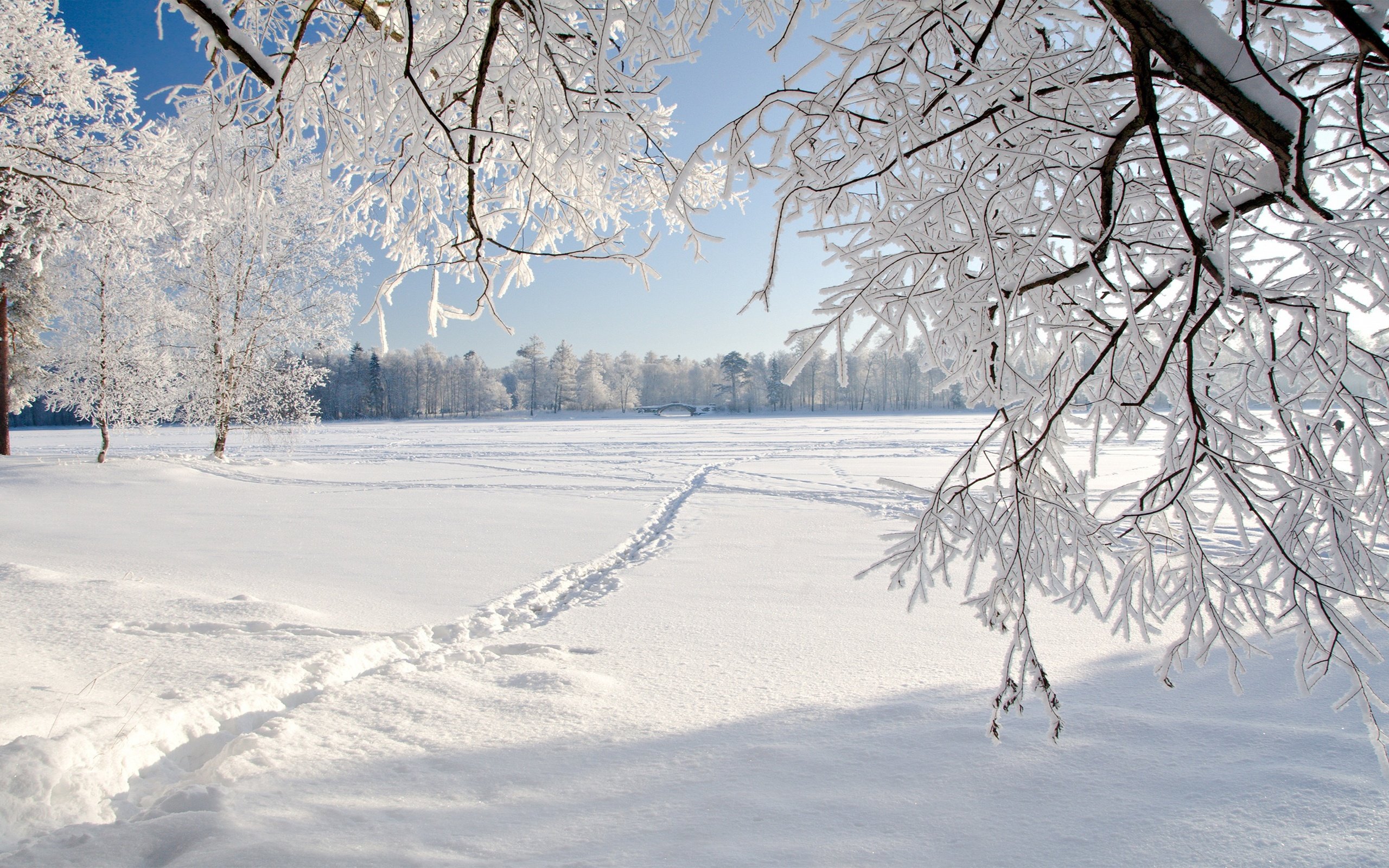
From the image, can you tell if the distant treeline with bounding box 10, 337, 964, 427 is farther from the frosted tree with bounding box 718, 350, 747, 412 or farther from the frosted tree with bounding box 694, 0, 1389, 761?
the frosted tree with bounding box 694, 0, 1389, 761

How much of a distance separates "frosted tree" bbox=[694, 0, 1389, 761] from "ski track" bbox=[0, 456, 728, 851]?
2588 millimetres

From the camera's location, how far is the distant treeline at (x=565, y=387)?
74.8m

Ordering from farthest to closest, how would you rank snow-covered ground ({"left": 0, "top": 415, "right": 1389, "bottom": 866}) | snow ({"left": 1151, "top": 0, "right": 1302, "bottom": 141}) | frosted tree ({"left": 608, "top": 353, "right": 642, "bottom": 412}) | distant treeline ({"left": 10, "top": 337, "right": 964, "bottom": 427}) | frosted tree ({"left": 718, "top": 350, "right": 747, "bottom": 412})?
frosted tree ({"left": 608, "top": 353, "right": 642, "bottom": 412}) → frosted tree ({"left": 718, "top": 350, "right": 747, "bottom": 412}) → distant treeline ({"left": 10, "top": 337, "right": 964, "bottom": 427}) → snow-covered ground ({"left": 0, "top": 415, "right": 1389, "bottom": 866}) → snow ({"left": 1151, "top": 0, "right": 1302, "bottom": 141})

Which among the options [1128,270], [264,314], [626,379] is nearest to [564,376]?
[626,379]

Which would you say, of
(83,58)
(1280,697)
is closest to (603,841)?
(1280,697)

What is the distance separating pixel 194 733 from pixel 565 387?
258 ft

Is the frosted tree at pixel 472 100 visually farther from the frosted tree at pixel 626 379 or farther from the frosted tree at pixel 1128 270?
the frosted tree at pixel 626 379

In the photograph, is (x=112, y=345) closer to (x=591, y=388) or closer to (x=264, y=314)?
(x=264, y=314)

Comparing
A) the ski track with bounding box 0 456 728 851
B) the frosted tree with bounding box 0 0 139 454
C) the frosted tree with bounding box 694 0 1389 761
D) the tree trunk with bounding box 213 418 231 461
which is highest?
the frosted tree with bounding box 0 0 139 454

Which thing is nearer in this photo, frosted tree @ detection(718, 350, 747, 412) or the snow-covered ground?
the snow-covered ground

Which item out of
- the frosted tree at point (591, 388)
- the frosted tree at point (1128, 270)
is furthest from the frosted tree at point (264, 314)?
the frosted tree at point (591, 388)

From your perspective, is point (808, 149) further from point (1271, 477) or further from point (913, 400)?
point (913, 400)

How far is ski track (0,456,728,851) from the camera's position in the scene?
6.32 feet

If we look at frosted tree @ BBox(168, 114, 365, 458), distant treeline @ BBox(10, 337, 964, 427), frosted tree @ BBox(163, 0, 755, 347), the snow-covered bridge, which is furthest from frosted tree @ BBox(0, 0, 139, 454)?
distant treeline @ BBox(10, 337, 964, 427)
